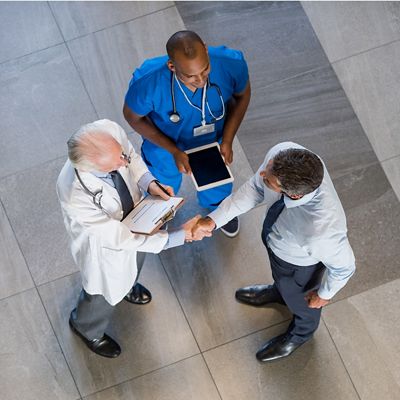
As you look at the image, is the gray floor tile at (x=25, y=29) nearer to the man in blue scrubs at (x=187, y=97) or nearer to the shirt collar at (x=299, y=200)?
the man in blue scrubs at (x=187, y=97)

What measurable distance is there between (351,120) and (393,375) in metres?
Result: 1.52

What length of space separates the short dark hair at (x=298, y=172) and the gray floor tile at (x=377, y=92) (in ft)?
5.45

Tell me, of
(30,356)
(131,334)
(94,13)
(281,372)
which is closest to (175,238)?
(131,334)

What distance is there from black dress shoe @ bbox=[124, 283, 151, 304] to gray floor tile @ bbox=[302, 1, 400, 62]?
1874 millimetres

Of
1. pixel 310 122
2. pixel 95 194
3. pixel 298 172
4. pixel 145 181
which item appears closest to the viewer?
pixel 298 172

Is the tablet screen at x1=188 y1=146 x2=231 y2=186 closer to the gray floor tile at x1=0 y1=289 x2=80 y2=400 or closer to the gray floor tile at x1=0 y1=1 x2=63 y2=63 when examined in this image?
the gray floor tile at x1=0 y1=289 x2=80 y2=400

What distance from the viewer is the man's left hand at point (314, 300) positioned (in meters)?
2.63

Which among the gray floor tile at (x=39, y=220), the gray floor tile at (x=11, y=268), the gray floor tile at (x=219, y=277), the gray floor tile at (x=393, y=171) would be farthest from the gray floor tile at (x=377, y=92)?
the gray floor tile at (x=11, y=268)

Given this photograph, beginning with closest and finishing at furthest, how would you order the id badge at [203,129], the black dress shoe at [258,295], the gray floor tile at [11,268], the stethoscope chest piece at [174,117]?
1. the stethoscope chest piece at [174,117]
2. the id badge at [203,129]
3. the black dress shoe at [258,295]
4. the gray floor tile at [11,268]

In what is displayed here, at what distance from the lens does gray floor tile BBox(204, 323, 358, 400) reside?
3223mm

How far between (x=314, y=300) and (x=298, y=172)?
0.77m

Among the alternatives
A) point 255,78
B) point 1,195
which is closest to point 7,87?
point 1,195

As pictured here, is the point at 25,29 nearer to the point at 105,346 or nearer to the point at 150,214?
the point at 150,214

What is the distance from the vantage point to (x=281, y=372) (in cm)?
326
